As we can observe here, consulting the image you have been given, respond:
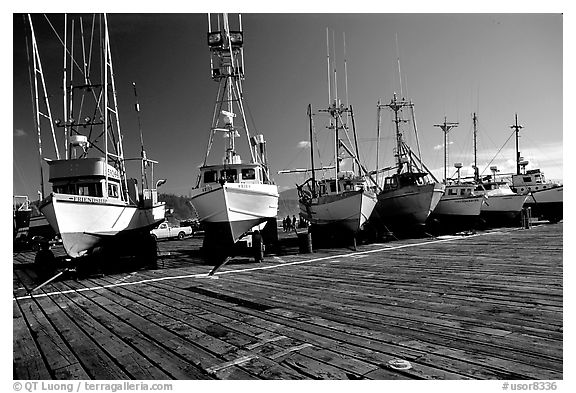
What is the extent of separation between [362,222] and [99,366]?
16.7 meters

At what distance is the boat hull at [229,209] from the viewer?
14320 mm

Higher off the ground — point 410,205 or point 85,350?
point 410,205

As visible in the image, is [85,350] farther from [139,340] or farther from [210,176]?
[210,176]

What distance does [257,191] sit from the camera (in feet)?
51.5

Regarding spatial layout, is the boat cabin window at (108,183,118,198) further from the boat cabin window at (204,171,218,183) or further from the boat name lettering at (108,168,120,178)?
the boat cabin window at (204,171,218,183)

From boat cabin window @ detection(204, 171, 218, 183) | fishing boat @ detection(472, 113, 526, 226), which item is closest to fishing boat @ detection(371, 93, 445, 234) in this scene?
fishing boat @ detection(472, 113, 526, 226)

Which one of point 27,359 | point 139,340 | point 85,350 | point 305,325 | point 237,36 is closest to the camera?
point 27,359

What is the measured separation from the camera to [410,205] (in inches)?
912

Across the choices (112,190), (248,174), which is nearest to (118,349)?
(112,190)

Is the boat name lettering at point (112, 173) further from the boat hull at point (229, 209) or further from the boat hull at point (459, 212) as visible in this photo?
the boat hull at point (459, 212)

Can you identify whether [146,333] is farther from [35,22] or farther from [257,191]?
[257,191]

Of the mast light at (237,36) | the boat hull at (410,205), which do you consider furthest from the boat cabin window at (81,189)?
the boat hull at (410,205)

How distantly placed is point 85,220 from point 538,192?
3267 cm
